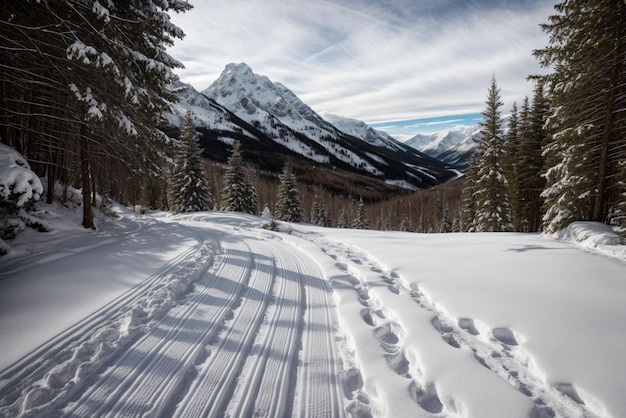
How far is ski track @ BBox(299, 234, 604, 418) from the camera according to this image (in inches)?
104

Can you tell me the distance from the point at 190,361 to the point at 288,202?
1113 inches

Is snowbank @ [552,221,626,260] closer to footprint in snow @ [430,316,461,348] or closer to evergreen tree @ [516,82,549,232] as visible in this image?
footprint in snow @ [430,316,461,348]

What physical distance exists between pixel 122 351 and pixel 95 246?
5.79 metres

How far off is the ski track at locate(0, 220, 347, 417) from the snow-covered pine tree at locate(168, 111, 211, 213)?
2312 cm

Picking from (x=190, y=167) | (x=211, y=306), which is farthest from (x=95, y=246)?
(x=190, y=167)

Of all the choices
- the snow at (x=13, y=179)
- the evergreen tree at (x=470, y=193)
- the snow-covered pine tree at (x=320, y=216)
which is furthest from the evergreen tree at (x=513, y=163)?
the snow-covered pine tree at (x=320, y=216)

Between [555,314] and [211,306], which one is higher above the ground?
[555,314]

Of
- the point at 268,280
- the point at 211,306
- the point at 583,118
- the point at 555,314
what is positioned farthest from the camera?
the point at 583,118

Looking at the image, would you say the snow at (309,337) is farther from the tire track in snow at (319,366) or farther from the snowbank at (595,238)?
the snowbank at (595,238)

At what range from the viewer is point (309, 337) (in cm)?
385

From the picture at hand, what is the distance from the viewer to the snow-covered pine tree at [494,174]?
20.0 meters

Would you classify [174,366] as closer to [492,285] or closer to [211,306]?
[211,306]

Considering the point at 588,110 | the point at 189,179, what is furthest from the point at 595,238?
the point at 189,179

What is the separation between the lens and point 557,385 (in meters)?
2.82
